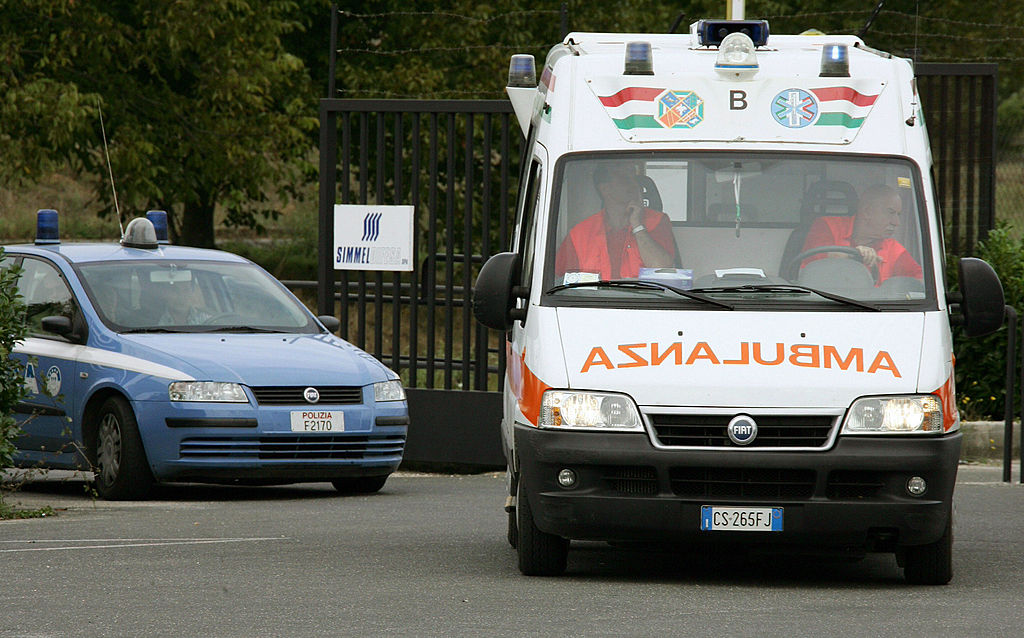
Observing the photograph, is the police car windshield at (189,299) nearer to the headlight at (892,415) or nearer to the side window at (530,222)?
the side window at (530,222)

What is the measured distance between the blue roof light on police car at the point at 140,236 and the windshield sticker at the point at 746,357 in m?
6.09

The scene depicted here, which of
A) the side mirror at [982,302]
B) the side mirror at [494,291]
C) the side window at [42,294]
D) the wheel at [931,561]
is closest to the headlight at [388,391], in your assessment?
the side window at [42,294]

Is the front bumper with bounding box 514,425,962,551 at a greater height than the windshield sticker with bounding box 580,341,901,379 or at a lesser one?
lesser

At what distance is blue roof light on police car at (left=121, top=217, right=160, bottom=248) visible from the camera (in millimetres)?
12875

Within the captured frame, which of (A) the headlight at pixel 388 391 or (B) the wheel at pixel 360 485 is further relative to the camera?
(B) the wheel at pixel 360 485

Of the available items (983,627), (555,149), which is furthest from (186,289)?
(983,627)

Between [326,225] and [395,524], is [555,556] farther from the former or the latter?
[326,225]

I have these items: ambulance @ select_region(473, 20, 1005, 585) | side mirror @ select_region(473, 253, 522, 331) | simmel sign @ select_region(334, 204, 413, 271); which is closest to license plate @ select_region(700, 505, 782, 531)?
ambulance @ select_region(473, 20, 1005, 585)

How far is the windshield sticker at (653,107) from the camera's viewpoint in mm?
8359

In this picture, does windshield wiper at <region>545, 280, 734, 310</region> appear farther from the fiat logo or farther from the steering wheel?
the fiat logo

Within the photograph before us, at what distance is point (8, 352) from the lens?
1042 cm

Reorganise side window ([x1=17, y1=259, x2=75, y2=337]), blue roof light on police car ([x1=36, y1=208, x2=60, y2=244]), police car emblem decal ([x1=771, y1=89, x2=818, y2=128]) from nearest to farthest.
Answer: police car emblem decal ([x1=771, y1=89, x2=818, y2=128]) < side window ([x1=17, y1=259, x2=75, y2=337]) < blue roof light on police car ([x1=36, y1=208, x2=60, y2=244])

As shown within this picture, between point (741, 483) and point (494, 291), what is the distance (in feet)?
4.63

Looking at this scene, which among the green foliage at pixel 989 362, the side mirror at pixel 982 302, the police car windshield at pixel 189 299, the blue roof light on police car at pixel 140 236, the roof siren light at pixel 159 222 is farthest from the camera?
the green foliage at pixel 989 362
